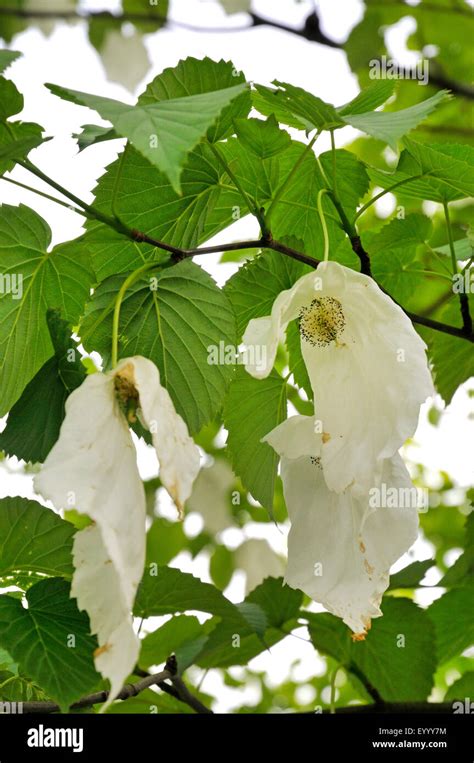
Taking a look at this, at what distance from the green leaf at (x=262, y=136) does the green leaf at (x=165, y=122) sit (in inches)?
5.0

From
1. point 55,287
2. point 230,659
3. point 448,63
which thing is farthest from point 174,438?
point 448,63

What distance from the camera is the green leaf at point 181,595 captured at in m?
0.64

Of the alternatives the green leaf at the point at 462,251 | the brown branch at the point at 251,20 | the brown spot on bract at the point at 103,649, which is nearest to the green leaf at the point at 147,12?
the brown branch at the point at 251,20

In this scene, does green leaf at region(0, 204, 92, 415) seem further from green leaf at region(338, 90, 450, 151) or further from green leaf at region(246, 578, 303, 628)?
green leaf at region(246, 578, 303, 628)

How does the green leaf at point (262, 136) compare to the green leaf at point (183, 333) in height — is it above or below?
above

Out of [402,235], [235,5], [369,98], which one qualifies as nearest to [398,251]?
[402,235]

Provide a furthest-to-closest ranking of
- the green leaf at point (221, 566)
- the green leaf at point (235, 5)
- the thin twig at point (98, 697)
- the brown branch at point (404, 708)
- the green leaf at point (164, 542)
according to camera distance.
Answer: the green leaf at point (235, 5) → the green leaf at point (221, 566) → the green leaf at point (164, 542) → the brown branch at point (404, 708) → the thin twig at point (98, 697)

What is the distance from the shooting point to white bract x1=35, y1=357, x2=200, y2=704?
374 millimetres

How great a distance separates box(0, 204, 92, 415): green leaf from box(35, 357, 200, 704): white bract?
181 millimetres

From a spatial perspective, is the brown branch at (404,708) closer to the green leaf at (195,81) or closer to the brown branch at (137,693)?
the brown branch at (137,693)

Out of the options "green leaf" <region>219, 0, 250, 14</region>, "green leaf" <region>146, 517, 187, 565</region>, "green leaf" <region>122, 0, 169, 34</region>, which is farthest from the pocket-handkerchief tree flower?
"green leaf" <region>122, 0, 169, 34</region>

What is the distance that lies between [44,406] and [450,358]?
1.30ft

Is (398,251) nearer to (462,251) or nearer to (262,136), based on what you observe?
(462,251)

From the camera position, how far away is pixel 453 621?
91 cm
